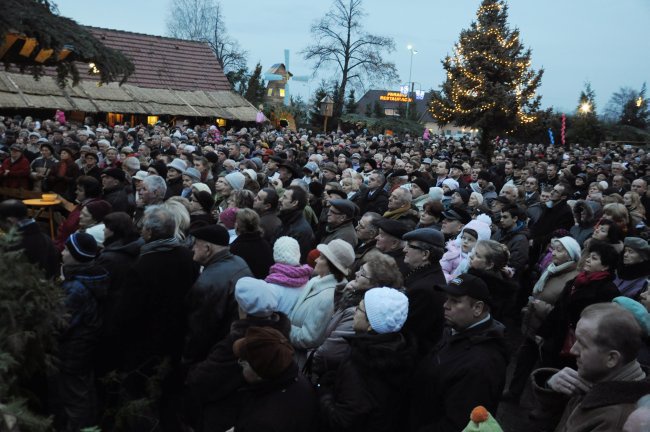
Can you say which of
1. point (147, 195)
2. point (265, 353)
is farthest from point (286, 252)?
point (147, 195)

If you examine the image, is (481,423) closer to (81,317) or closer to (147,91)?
(81,317)

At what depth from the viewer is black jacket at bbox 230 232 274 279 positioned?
530 centimetres

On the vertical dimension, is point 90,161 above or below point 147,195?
above

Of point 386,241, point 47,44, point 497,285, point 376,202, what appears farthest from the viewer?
point 376,202

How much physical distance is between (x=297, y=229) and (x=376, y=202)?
2.30 m

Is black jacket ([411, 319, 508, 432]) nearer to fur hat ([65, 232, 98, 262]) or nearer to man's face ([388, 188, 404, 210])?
fur hat ([65, 232, 98, 262])

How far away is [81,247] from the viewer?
421 centimetres

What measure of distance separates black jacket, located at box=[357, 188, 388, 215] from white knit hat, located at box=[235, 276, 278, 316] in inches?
203

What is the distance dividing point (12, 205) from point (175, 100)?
2746cm

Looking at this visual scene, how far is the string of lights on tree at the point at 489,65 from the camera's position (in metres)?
26.3

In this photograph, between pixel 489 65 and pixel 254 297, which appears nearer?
pixel 254 297

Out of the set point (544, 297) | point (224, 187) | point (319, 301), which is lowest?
point (544, 297)

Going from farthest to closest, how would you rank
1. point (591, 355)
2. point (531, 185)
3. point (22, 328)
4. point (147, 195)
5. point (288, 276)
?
1. point (531, 185)
2. point (147, 195)
3. point (288, 276)
4. point (591, 355)
5. point (22, 328)

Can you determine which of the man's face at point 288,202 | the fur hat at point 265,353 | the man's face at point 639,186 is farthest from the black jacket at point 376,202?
the fur hat at point 265,353
